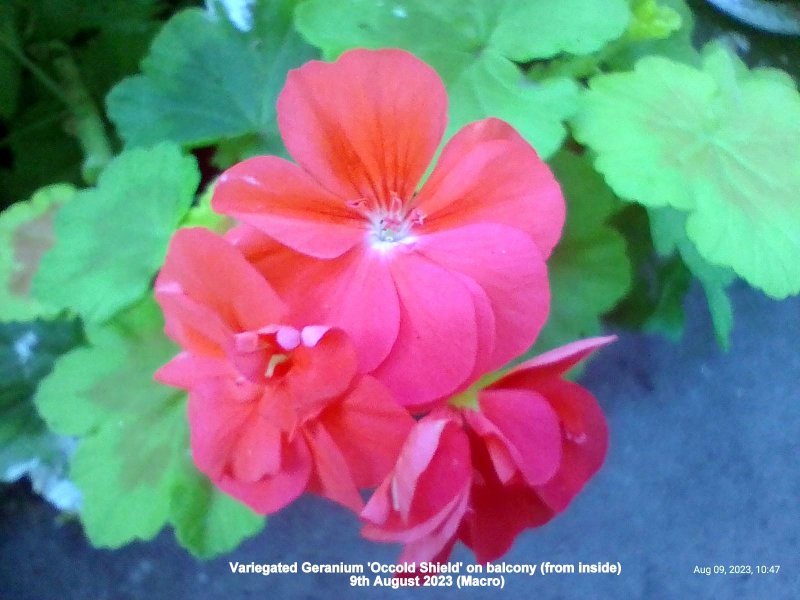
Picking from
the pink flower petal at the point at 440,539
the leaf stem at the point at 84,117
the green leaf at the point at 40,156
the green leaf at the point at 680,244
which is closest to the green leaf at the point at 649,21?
the green leaf at the point at 680,244

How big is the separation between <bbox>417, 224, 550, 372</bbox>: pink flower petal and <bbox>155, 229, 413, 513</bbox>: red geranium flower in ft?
0.22

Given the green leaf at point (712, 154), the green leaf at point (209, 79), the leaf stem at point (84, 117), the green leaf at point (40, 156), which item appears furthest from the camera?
the green leaf at point (40, 156)

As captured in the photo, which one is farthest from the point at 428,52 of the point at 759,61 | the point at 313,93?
the point at 759,61

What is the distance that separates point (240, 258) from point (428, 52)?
21 centimetres

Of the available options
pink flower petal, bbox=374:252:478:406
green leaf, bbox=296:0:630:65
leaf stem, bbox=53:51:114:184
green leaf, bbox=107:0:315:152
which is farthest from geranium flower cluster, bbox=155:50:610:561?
leaf stem, bbox=53:51:114:184

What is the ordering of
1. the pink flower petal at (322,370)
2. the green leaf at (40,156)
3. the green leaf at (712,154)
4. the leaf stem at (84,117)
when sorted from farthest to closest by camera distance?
the green leaf at (40,156) → the leaf stem at (84,117) → the green leaf at (712,154) → the pink flower petal at (322,370)

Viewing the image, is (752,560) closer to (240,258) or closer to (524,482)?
(524,482)

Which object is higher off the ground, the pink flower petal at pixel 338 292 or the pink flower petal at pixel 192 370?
the pink flower petal at pixel 338 292

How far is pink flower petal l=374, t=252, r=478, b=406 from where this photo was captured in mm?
339

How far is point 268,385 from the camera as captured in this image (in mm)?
347

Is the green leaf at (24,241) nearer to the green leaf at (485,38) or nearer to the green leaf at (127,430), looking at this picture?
the green leaf at (127,430)

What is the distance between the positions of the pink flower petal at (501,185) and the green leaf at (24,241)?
0.36m

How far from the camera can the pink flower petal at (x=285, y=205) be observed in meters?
0.35

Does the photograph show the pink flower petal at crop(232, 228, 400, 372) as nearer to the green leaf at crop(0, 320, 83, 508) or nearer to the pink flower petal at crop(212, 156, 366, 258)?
the pink flower petal at crop(212, 156, 366, 258)
